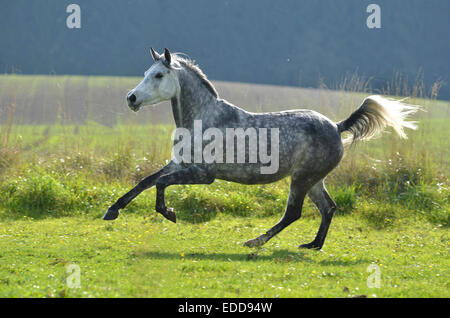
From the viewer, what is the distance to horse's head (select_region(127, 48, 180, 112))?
6.80 metres

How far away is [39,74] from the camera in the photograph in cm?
3350

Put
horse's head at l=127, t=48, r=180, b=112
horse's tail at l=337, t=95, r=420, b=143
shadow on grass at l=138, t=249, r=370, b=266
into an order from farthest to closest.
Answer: horse's tail at l=337, t=95, r=420, b=143 < horse's head at l=127, t=48, r=180, b=112 < shadow on grass at l=138, t=249, r=370, b=266

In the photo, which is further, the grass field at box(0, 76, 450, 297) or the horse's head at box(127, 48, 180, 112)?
the horse's head at box(127, 48, 180, 112)

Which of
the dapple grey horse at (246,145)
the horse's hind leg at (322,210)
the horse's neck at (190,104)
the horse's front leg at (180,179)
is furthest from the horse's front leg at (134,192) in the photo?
the horse's hind leg at (322,210)

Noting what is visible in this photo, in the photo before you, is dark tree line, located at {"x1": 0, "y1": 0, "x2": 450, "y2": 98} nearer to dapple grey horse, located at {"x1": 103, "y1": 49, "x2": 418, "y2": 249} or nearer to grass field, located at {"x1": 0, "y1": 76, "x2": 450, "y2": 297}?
grass field, located at {"x1": 0, "y1": 76, "x2": 450, "y2": 297}

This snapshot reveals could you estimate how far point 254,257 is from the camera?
22.4 feet

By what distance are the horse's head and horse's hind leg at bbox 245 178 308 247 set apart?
6.79 ft

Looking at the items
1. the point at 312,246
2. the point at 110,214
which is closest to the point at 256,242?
the point at 312,246

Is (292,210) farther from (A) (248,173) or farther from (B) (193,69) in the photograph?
(B) (193,69)

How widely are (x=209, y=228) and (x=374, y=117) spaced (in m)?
3.12

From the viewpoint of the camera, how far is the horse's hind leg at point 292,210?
7289 millimetres

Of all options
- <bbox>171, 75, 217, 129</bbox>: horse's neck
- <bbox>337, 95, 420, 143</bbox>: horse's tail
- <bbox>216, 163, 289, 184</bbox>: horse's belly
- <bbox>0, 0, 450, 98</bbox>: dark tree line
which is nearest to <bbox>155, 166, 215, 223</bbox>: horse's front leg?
<bbox>216, 163, 289, 184</bbox>: horse's belly

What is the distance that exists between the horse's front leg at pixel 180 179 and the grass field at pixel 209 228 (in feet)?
1.93
